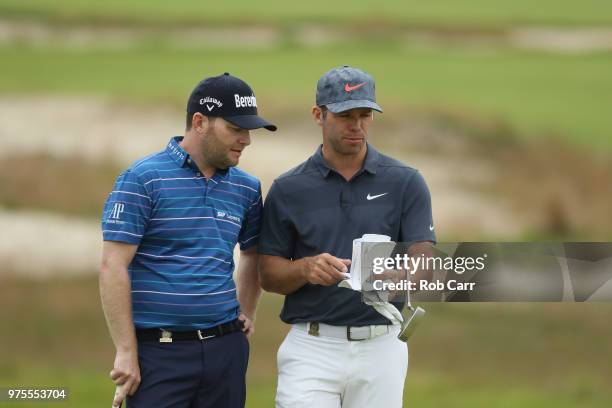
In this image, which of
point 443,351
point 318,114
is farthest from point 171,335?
point 443,351

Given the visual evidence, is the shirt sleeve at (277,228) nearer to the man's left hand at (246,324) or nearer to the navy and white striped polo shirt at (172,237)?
the navy and white striped polo shirt at (172,237)

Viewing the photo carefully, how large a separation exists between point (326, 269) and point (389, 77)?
14267mm

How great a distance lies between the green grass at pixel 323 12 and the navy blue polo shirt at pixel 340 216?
15713 millimetres

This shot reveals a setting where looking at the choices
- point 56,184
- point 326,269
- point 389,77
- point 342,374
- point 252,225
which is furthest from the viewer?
point 389,77

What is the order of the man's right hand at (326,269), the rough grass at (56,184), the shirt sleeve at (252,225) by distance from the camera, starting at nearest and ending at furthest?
1. the man's right hand at (326,269)
2. the shirt sleeve at (252,225)
3. the rough grass at (56,184)

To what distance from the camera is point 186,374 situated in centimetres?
396

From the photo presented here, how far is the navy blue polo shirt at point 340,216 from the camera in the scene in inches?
159

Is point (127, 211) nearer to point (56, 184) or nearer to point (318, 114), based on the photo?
point (318, 114)

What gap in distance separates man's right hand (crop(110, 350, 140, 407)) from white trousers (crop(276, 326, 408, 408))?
55cm

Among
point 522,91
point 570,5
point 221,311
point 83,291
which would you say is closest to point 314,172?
point 221,311

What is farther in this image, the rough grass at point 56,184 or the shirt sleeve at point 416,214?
the rough grass at point 56,184

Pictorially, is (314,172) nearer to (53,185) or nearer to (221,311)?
(221,311)

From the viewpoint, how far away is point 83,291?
12.8 m

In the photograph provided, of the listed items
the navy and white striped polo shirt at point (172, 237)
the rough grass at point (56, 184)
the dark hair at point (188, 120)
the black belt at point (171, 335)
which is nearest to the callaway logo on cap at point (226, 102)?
the dark hair at point (188, 120)
